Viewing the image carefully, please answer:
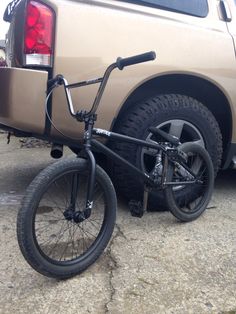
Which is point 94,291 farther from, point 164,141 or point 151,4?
point 151,4

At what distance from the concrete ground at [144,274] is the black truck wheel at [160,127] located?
0.87 feet

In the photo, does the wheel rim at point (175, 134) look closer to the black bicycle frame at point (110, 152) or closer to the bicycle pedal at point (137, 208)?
the black bicycle frame at point (110, 152)

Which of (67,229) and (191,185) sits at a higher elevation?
(191,185)

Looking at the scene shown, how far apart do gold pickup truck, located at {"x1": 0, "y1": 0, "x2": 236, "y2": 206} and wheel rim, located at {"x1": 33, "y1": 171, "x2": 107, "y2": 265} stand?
45 centimetres

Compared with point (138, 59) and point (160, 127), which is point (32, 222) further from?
point (160, 127)

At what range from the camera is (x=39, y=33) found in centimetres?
240

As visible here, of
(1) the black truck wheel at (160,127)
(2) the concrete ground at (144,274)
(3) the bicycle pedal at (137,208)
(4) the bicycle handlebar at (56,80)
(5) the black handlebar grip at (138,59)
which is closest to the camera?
(2) the concrete ground at (144,274)

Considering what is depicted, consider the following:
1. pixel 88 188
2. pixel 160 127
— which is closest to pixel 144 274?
pixel 88 188

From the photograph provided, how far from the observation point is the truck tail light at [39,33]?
2.40 meters

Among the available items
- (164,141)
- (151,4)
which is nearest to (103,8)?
(151,4)

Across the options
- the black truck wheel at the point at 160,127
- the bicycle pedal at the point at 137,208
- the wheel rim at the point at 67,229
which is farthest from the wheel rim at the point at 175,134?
the wheel rim at the point at 67,229

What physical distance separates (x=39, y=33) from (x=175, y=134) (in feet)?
4.03

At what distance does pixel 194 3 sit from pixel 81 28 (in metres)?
1.01

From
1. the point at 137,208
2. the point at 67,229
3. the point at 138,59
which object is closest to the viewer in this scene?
the point at 138,59
